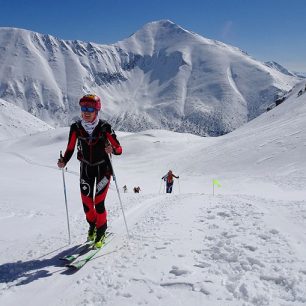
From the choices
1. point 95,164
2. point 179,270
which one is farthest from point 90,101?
point 179,270

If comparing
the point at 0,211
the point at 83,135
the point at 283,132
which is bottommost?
the point at 0,211

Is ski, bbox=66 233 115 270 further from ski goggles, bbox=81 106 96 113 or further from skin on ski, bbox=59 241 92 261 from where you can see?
ski goggles, bbox=81 106 96 113

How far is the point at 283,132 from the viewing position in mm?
53312

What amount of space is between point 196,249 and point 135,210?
20.5 feet

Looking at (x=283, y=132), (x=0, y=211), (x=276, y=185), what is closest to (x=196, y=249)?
(x=0, y=211)

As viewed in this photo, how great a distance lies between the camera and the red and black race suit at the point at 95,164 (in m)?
8.51

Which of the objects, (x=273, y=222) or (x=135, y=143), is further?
(x=135, y=143)

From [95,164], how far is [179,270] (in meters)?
3.36

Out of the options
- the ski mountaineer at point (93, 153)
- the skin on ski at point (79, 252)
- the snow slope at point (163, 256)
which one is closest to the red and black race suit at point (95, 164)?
the ski mountaineer at point (93, 153)

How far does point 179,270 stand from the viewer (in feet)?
20.7

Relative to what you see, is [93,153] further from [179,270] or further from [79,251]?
[179,270]

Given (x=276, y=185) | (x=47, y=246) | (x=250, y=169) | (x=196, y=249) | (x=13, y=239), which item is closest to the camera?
(x=196, y=249)

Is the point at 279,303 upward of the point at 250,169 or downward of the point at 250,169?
downward

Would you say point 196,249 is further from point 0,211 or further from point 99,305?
point 0,211
